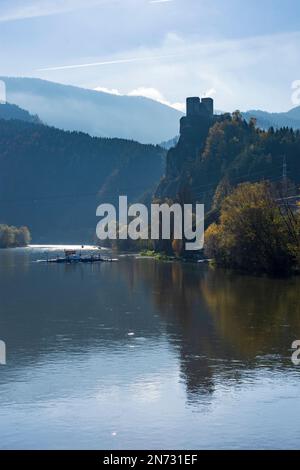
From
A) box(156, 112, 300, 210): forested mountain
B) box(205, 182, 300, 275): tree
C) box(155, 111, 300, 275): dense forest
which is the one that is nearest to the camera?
box(205, 182, 300, 275): tree

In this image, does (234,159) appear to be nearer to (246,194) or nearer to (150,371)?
(246,194)

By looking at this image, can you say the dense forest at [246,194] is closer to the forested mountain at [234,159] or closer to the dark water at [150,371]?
the forested mountain at [234,159]

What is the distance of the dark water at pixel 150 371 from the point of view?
24.4 metres

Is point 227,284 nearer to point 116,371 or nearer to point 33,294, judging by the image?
point 33,294

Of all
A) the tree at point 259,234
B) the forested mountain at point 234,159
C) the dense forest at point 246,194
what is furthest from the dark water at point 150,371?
the forested mountain at point 234,159

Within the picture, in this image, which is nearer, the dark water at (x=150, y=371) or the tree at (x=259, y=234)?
the dark water at (x=150, y=371)

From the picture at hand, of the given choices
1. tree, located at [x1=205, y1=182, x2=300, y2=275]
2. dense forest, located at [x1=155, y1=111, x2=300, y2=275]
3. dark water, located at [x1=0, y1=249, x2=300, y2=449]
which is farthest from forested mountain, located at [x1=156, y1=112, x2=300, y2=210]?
dark water, located at [x1=0, y1=249, x2=300, y2=449]

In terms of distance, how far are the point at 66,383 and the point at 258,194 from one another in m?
57.1

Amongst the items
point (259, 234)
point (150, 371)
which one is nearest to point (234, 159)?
point (259, 234)

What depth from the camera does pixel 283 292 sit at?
6188 cm

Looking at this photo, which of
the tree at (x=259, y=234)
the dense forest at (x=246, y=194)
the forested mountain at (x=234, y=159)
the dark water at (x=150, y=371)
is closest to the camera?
the dark water at (x=150, y=371)

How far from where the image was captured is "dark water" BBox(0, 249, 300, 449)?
24391 mm

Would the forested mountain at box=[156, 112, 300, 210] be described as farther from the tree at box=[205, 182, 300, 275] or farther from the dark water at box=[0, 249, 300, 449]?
the dark water at box=[0, 249, 300, 449]

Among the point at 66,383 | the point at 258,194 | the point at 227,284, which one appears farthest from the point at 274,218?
the point at 66,383
